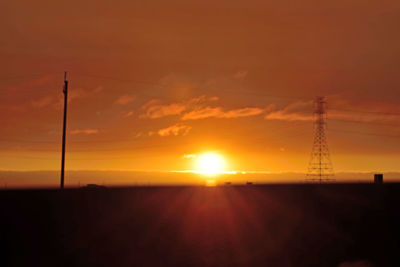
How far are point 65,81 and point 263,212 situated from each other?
33929mm

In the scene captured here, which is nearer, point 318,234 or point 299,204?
point 318,234

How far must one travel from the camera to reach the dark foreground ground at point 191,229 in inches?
1927

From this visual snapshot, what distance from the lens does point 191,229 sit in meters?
57.5

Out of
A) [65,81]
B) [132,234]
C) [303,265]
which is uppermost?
[65,81]

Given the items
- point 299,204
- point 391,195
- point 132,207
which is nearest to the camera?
point 132,207

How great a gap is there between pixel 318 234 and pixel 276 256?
9.51 metres

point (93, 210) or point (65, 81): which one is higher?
point (65, 81)

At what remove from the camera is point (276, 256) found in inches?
2192

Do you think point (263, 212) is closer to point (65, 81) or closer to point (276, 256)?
point (276, 256)

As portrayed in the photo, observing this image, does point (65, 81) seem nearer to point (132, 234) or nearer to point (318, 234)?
point (132, 234)

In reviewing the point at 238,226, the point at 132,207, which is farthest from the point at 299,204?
the point at 132,207

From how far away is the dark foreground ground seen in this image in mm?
48938

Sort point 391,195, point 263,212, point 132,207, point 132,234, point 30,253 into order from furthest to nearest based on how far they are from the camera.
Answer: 1. point 391,195
2. point 263,212
3. point 132,207
4. point 132,234
5. point 30,253

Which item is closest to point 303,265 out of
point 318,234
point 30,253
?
point 318,234
